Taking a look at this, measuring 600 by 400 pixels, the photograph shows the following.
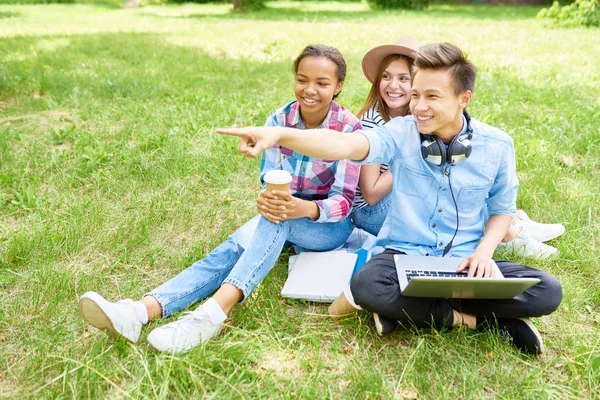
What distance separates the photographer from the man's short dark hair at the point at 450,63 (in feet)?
8.29

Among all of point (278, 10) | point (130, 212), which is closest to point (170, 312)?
point (130, 212)

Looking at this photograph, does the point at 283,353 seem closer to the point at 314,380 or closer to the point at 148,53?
the point at 314,380

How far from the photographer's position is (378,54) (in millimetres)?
3512

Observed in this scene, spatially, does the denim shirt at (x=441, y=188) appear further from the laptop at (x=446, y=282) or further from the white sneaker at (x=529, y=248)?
the white sneaker at (x=529, y=248)

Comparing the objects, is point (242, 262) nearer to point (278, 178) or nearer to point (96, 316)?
point (278, 178)

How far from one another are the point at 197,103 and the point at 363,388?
4432 millimetres

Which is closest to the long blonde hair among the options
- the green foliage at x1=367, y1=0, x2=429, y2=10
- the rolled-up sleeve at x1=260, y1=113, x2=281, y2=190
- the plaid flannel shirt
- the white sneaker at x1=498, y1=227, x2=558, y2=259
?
the plaid flannel shirt

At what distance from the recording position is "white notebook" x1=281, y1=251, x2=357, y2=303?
9.68ft

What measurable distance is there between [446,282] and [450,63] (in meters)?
1.01

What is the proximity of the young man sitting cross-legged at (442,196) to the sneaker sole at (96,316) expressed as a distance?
109cm

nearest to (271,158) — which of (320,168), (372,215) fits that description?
(320,168)

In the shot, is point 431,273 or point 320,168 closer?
point 431,273

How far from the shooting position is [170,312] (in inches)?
108

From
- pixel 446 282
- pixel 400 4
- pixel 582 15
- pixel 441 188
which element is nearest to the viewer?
pixel 446 282
